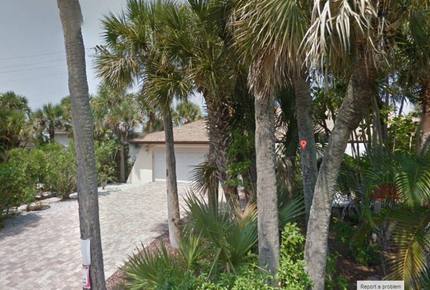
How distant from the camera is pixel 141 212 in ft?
44.0

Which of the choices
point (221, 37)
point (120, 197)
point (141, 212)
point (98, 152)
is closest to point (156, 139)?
point (98, 152)

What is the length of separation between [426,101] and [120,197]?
1372 cm

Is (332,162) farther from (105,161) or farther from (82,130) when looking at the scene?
(105,161)

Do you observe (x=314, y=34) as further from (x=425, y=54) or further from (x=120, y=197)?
(x=120, y=197)

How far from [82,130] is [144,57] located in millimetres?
4158

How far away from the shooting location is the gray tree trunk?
4.45 m

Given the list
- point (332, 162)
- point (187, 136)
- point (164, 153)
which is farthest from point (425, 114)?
point (164, 153)

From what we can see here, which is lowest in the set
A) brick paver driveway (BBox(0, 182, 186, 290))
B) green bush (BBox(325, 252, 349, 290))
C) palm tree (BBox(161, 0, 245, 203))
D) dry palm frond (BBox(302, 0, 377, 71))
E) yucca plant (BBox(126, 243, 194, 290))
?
brick paver driveway (BBox(0, 182, 186, 290))

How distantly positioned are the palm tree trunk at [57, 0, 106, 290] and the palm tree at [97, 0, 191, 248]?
3241mm

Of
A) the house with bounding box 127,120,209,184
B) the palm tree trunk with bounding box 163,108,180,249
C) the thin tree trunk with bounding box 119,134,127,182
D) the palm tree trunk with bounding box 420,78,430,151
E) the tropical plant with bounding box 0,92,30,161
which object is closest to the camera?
the palm tree trunk with bounding box 420,78,430,151

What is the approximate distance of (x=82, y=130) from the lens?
4305 millimetres

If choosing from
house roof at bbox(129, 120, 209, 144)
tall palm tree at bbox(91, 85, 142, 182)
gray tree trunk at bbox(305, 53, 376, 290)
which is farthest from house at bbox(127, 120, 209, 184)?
gray tree trunk at bbox(305, 53, 376, 290)

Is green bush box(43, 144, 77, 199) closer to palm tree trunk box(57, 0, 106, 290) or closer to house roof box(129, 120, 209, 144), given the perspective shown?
house roof box(129, 120, 209, 144)

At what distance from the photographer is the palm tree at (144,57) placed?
7.56 meters
